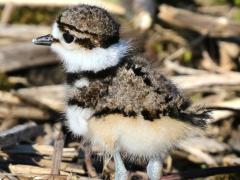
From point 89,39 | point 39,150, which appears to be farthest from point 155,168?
point 39,150

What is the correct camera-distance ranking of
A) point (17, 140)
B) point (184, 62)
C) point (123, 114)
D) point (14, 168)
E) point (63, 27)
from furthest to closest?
point (184, 62) → point (17, 140) → point (14, 168) → point (63, 27) → point (123, 114)

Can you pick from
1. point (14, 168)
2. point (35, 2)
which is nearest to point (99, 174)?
point (14, 168)

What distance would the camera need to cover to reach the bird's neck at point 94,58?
3854mm

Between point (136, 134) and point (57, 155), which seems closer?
point (136, 134)

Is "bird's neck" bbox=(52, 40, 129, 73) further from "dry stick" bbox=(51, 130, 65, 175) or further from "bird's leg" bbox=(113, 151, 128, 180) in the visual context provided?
"dry stick" bbox=(51, 130, 65, 175)

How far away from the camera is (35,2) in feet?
22.0

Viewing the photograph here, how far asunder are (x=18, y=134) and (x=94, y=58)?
4.25 ft

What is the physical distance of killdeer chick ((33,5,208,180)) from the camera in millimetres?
3668

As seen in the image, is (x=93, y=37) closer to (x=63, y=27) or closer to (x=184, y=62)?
(x=63, y=27)

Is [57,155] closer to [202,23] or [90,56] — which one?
[90,56]

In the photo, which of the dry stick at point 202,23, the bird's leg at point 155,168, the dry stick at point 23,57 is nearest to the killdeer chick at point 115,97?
the bird's leg at point 155,168

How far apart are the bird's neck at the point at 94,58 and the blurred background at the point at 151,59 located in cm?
87

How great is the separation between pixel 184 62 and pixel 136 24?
0.58 m

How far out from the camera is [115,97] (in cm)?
369
